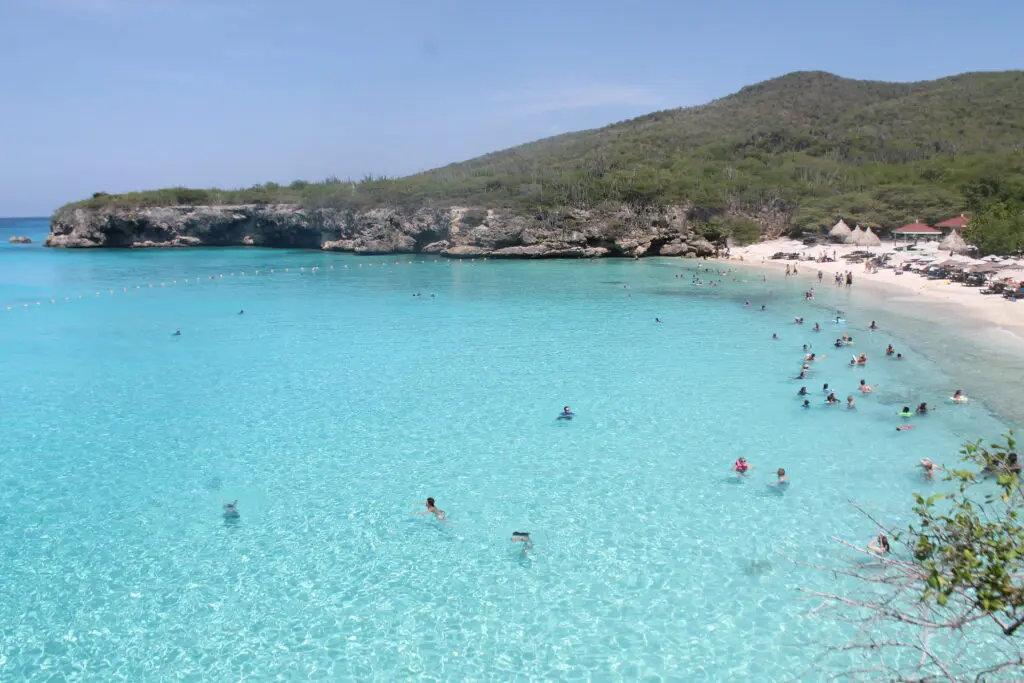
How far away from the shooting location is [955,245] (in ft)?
144

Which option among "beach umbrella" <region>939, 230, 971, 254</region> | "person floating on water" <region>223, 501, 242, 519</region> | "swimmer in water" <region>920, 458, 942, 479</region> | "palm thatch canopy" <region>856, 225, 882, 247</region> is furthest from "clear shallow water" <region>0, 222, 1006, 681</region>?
"palm thatch canopy" <region>856, 225, 882, 247</region>

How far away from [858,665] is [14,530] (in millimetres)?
14139

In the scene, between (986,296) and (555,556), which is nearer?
(555,556)

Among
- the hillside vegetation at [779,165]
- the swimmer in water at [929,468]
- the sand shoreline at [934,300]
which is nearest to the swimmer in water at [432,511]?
the swimmer in water at [929,468]

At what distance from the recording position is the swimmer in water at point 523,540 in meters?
11.3

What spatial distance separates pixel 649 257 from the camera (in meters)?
60.7

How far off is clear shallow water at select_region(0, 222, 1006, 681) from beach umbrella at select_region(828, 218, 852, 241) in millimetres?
31533

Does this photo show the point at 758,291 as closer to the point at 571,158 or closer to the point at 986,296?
the point at 986,296

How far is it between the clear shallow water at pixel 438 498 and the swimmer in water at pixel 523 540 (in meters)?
0.20

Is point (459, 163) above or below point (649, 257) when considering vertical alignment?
above

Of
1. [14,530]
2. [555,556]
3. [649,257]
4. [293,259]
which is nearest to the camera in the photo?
[555,556]

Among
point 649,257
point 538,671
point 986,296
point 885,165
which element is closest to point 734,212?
point 649,257

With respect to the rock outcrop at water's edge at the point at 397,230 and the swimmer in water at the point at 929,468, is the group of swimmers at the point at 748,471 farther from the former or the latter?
the rock outcrop at water's edge at the point at 397,230

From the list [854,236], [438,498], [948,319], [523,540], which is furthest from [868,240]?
[523,540]
